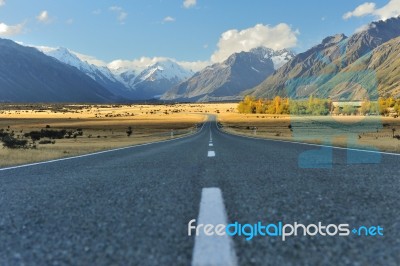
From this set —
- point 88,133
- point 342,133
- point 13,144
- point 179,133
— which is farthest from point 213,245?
point 88,133

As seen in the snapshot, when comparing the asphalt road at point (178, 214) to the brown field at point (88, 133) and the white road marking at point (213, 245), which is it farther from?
the brown field at point (88, 133)

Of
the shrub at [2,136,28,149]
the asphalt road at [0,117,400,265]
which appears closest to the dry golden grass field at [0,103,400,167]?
the shrub at [2,136,28,149]

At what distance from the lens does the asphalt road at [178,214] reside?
2893 millimetres

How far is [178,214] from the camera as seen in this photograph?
4.15 meters

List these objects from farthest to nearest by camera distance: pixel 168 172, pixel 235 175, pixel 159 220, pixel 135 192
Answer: pixel 168 172, pixel 235 175, pixel 135 192, pixel 159 220

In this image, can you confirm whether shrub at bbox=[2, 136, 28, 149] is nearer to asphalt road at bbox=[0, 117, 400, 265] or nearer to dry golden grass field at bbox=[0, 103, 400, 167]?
dry golden grass field at bbox=[0, 103, 400, 167]

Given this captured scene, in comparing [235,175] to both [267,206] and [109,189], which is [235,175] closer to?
[109,189]

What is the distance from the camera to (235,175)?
733 cm

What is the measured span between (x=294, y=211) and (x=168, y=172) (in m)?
4.35

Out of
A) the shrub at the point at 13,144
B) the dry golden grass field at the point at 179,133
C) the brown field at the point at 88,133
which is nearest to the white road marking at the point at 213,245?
the dry golden grass field at the point at 179,133

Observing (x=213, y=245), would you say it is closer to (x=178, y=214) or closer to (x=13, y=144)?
(x=178, y=214)

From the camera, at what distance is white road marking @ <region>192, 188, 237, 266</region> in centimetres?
266

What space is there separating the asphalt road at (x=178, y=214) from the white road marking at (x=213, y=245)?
0.06 m

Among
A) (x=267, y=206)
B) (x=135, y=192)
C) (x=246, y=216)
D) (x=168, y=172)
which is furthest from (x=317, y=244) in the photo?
(x=168, y=172)
